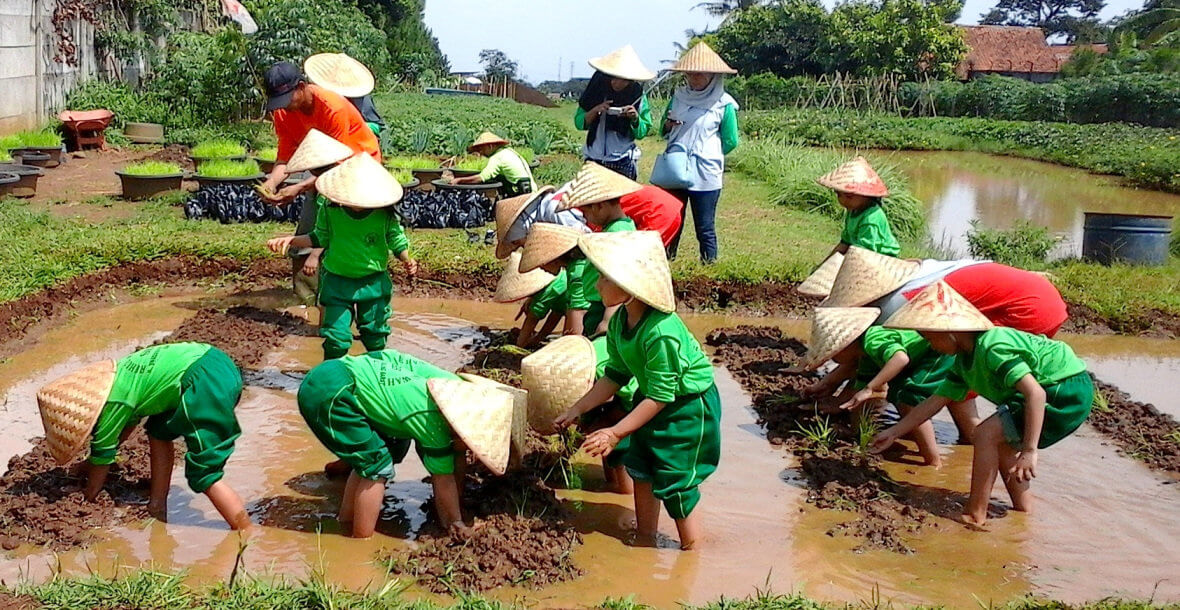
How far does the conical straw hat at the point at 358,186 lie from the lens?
554cm

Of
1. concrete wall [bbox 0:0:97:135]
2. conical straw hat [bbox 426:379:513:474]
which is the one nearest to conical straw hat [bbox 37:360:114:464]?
conical straw hat [bbox 426:379:513:474]

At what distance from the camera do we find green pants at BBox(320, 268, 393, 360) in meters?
5.79

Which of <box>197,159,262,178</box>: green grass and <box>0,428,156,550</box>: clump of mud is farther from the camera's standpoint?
<box>197,159,262,178</box>: green grass

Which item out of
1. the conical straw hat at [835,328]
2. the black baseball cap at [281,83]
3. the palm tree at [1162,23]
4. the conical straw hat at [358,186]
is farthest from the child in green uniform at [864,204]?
the palm tree at [1162,23]

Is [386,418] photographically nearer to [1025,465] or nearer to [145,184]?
[1025,465]

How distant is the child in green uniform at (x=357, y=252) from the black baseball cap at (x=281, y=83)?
110cm

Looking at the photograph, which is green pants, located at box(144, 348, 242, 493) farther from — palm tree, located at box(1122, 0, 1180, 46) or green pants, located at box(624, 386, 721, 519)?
palm tree, located at box(1122, 0, 1180, 46)

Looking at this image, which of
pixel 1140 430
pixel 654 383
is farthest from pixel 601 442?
pixel 1140 430

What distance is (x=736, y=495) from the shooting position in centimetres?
495

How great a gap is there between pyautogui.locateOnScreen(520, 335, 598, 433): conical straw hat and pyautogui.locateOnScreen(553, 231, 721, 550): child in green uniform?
0.68ft

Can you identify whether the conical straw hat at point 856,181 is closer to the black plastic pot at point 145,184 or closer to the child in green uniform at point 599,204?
the child in green uniform at point 599,204

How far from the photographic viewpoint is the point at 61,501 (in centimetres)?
429

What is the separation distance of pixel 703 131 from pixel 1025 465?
187 inches

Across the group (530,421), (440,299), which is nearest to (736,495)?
(530,421)
